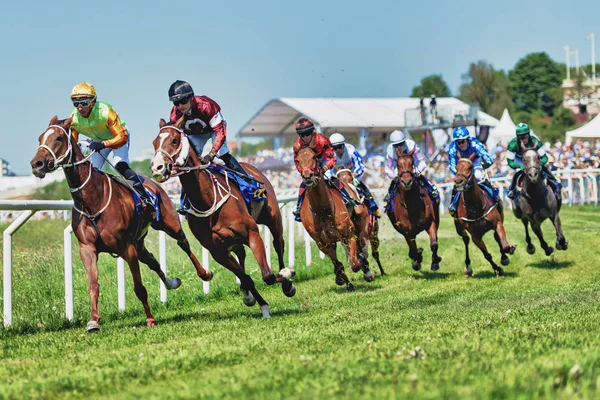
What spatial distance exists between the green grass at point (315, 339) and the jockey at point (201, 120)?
1695 millimetres

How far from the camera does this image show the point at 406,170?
12852 millimetres

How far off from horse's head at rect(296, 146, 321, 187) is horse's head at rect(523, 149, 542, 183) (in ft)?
15.5

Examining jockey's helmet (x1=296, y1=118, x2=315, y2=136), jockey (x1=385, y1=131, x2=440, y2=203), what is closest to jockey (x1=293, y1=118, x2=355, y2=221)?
jockey's helmet (x1=296, y1=118, x2=315, y2=136)

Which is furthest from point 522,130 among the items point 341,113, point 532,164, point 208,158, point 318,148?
point 341,113

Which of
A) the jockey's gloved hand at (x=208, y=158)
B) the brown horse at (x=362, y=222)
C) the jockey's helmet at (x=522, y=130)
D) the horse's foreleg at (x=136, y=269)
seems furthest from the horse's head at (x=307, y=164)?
the jockey's helmet at (x=522, y=130)

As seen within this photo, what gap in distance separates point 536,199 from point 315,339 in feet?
27.7

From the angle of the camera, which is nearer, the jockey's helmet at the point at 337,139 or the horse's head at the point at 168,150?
the horse's head at the point at 168,150

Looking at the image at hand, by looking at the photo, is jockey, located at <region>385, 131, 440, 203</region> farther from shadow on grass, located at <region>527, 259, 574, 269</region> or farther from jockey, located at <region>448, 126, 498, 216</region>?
shadow on grass, located at <region>527, 259, 574, 269</region>

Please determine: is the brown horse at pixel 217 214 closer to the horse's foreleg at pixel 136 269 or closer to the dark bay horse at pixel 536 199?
the horse's foreleg at pixel 136 269

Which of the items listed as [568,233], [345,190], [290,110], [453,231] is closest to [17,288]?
[345,190]

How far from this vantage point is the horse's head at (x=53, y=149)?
26.4 ft

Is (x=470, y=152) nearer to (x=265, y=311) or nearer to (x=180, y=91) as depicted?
(x=265, y=311)

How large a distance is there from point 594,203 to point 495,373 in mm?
24988

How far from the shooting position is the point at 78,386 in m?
4.98
